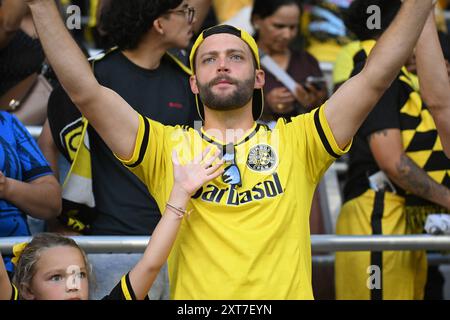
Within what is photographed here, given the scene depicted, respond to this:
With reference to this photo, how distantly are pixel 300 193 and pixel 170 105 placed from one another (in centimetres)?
117

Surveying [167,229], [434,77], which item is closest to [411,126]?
[434,77]

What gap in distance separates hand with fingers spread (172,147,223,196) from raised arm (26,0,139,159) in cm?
25

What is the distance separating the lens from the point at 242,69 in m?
4.30

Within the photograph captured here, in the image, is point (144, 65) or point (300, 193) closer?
point (300, 193)

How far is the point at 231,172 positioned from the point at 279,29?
2.45 m

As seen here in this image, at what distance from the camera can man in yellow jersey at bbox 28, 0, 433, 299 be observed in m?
3.91

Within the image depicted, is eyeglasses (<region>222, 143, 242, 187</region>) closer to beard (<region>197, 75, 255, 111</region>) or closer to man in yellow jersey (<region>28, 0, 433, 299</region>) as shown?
man in yellow jersey (<region>28, 0, 433, 299</region>)

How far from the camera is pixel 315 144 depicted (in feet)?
13.8

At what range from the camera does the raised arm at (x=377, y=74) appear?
13.2 ft

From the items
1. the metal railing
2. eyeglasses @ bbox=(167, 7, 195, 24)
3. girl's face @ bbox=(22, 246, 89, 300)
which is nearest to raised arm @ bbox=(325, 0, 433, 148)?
the metal railing

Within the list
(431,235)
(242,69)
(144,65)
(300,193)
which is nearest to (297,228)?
(300,193)

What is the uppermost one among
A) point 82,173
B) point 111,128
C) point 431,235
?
point 111,128

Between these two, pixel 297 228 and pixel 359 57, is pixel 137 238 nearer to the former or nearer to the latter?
pixel 297 228

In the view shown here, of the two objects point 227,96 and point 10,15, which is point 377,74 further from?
point 10,15
